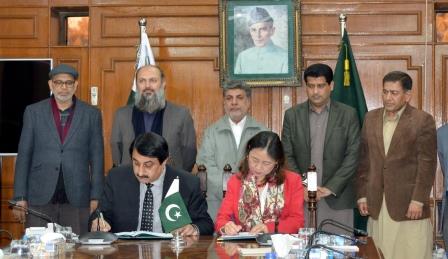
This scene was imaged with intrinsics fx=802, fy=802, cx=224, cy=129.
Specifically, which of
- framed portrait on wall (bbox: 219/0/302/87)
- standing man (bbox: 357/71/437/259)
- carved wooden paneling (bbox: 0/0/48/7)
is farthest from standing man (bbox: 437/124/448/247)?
carved wooden paneling (bbox: 0/0/48/7)

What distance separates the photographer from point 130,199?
4.11m

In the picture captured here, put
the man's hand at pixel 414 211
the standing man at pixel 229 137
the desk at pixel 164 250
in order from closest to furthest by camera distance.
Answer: the desk at pixel 164 250 → the man's hand at pixel 414 211 → the standing man at pixel 229 137

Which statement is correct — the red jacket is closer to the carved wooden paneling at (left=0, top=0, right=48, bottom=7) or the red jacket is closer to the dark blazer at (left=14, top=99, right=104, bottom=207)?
the dark blazer at (left=14, top=99, right=104, bottom=207)

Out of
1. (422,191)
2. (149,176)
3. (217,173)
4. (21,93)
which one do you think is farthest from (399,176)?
(21,93)

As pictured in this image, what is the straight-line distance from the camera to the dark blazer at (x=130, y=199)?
4113 mm

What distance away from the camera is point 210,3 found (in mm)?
6980

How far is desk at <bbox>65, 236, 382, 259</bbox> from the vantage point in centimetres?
325

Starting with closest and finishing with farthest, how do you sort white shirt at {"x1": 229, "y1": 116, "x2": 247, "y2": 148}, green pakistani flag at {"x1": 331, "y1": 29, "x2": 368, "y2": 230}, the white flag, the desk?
the desk < white shirt at {"x1": 229, "y1": 116, "x2": 247, "y2": 148} < green pakistani flag at {"x1": 331, "y1": 29, "x2": 368, "y2": 230} < the white flag

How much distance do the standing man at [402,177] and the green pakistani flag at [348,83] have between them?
1.14 m

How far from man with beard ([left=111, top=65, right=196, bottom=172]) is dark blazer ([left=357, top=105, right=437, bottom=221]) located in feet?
3.99

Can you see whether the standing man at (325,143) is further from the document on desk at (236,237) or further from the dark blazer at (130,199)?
the document on desk at (236,237)

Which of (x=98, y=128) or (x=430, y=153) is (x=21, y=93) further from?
(x=430, y=153)

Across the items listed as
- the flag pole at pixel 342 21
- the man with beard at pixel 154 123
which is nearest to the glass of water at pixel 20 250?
the man with beard at pixel 154 123

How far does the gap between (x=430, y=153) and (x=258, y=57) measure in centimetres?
219
